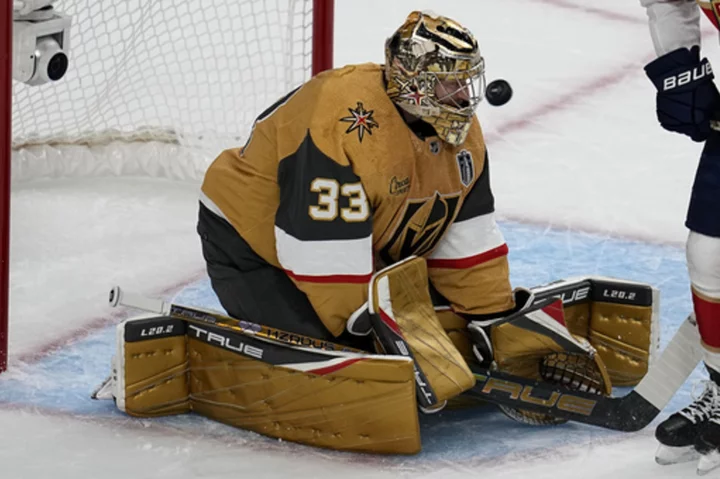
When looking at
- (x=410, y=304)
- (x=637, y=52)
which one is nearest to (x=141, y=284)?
(x=410, y=304)

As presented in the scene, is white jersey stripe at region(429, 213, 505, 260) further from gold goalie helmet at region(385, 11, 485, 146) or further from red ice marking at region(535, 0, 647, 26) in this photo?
red ice marking at region(535, 0, 647, 26)

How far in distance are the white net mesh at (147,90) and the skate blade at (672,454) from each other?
1774 mm

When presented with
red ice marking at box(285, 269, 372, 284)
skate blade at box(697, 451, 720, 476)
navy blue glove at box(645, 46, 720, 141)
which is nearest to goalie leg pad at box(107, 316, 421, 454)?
red ice marking at box(285, 269, 372, 284)

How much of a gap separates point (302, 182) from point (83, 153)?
1.70 meters

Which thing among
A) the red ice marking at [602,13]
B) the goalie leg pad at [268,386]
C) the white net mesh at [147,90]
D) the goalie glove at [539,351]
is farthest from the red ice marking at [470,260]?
the red ice marking at [602,13]

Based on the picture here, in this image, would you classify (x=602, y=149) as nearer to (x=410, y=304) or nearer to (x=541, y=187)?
(x=541, y=187)

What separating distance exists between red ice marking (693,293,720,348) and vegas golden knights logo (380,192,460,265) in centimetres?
51

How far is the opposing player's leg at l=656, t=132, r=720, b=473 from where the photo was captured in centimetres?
296

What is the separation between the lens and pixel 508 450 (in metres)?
3.12

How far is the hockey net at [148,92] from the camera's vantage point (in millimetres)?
4531

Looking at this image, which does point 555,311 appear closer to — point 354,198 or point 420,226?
point 420,226

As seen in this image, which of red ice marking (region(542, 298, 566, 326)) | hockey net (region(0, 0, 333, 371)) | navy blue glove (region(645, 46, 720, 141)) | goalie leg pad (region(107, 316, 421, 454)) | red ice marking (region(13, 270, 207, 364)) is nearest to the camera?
navy blue glove (region(645, 46, 720, 141))

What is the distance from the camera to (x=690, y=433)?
3059mm

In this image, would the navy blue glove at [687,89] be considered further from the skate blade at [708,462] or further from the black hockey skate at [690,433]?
the skate blade at [708,462]
